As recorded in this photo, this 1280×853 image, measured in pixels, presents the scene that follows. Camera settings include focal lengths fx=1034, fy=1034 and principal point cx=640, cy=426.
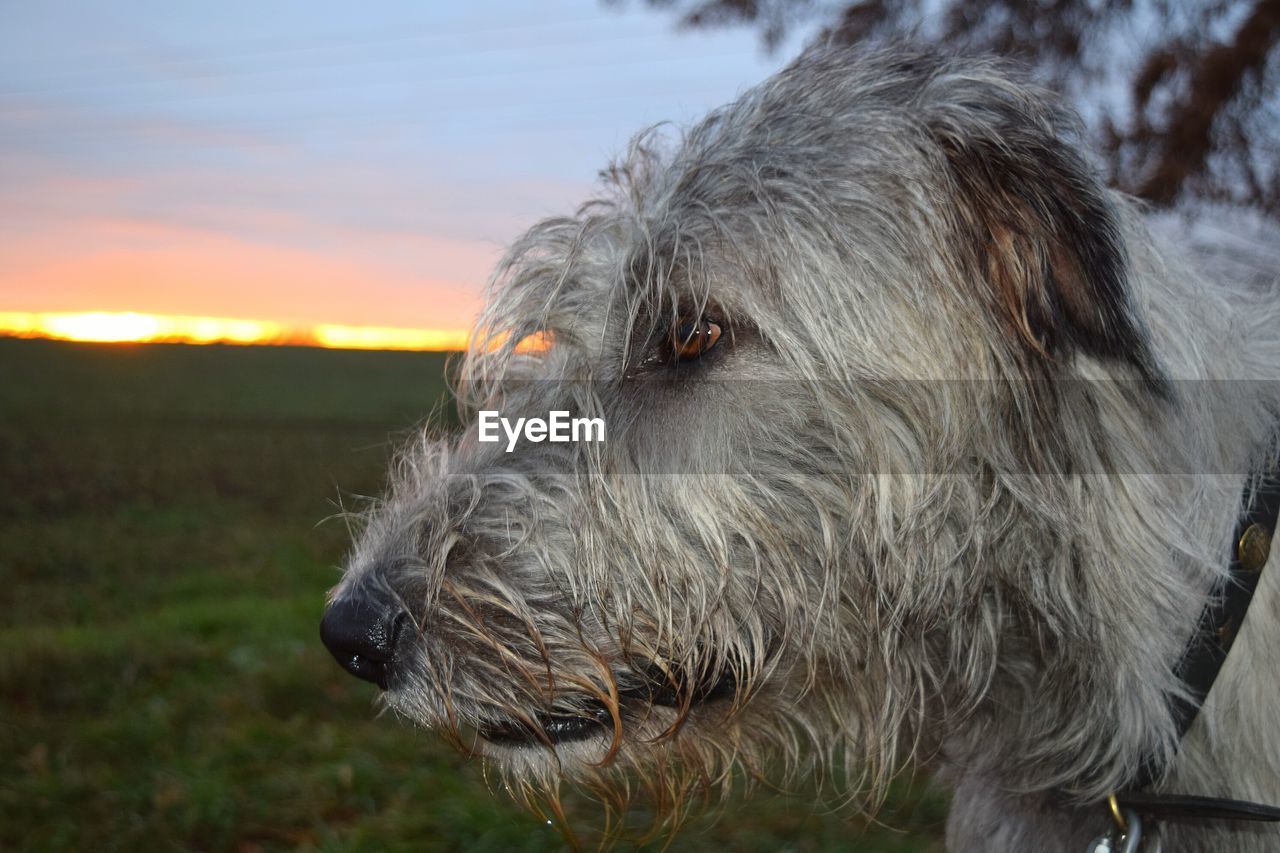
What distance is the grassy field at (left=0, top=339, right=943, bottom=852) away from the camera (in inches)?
187

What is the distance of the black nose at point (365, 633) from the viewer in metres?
2.35

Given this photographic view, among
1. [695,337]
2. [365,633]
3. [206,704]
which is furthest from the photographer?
[206,704]

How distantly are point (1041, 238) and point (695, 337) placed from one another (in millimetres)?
797

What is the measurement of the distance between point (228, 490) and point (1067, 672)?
15326 millimetres

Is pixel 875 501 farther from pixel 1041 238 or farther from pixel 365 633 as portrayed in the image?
pixel 365 633

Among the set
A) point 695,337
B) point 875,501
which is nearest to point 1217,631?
point 875,501

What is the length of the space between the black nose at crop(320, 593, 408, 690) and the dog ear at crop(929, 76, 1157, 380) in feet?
5.10

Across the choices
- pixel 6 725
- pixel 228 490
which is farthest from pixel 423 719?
pixel 228 490

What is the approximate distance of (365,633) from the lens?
7.69 ft

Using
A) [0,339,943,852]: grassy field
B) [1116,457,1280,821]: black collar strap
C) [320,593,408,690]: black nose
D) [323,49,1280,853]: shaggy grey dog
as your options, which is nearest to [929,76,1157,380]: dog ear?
[323,49,1280,853]: shaggy grey dog

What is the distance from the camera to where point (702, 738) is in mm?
2598

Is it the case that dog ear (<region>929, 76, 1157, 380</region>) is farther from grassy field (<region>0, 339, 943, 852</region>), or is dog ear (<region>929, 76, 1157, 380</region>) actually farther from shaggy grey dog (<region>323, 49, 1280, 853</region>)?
grassy field (<region>0, 339, 943, 852</region>)

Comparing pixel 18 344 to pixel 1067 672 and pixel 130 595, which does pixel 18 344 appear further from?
pixel 1067 672

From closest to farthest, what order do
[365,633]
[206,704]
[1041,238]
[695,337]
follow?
1. [1041,238]
2. [365,633]
3. [695,337]
4. [206,704]
